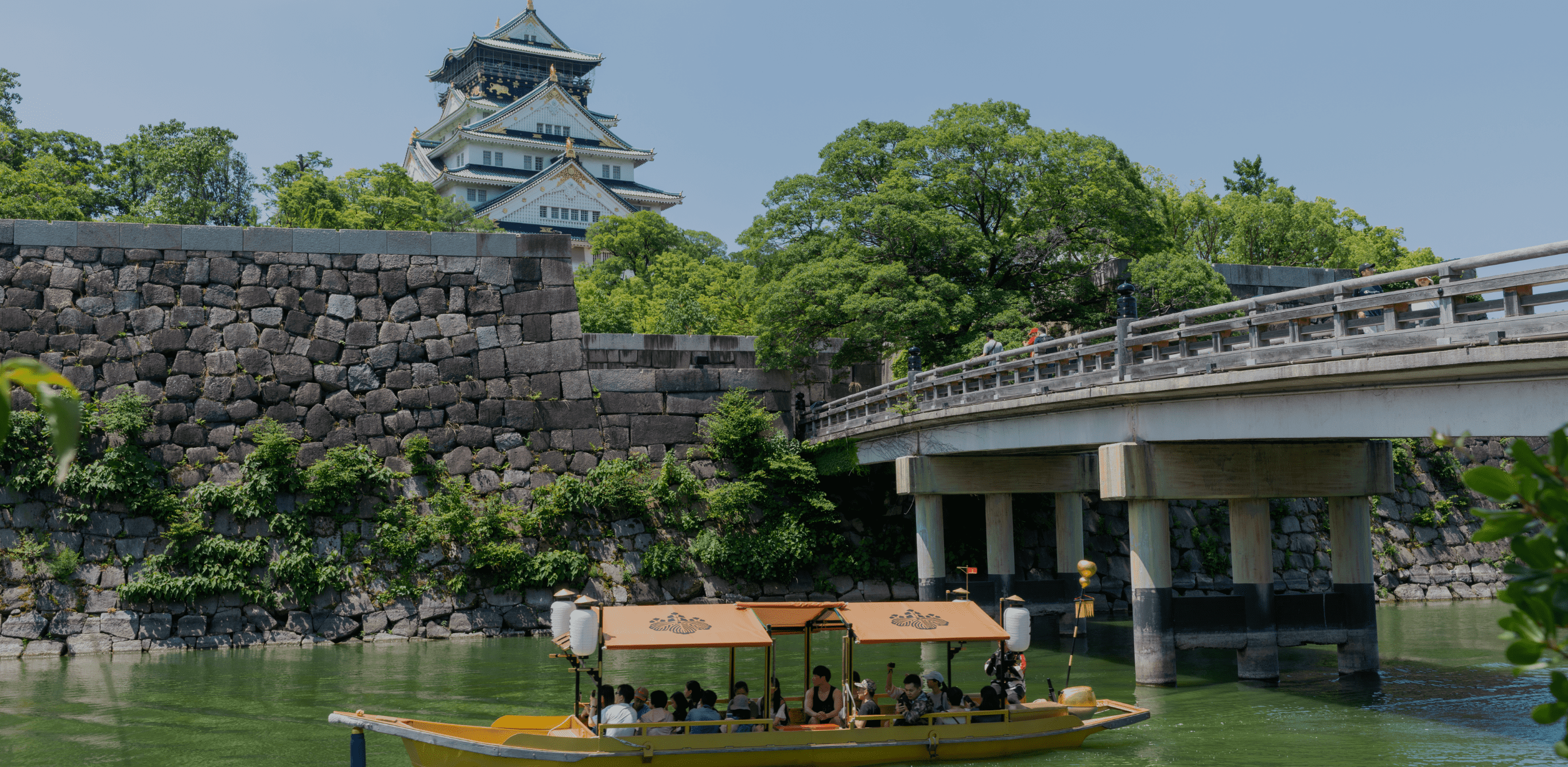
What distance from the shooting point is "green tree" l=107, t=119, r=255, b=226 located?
42.6 m

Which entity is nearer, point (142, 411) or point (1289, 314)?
point (1289, 314)

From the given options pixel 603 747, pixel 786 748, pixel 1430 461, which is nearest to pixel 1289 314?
pixel 786 748

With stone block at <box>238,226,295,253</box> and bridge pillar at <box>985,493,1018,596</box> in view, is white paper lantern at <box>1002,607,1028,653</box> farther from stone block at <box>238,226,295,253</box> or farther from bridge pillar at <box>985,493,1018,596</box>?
stone block at <box>238,226,295,253</box>

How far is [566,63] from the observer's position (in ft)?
285

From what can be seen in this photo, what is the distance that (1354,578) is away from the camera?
20.5 m

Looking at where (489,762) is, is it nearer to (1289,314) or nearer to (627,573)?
(1289,314)

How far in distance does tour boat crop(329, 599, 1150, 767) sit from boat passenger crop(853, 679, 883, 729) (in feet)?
0.32

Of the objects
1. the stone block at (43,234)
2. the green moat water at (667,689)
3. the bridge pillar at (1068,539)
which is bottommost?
the green moat water at (667,689)

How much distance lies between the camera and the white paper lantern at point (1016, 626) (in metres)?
16.5

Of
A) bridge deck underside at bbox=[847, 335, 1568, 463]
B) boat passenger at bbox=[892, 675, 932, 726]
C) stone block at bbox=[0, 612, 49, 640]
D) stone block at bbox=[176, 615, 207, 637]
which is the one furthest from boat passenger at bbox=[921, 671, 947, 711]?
stone block at bbox=[0, 612, 49, 640]

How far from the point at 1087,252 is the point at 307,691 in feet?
75.4

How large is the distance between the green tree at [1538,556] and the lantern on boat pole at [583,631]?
12.1 metres

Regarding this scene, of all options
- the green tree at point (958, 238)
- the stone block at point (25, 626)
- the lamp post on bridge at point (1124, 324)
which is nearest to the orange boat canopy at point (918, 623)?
the lamp post on bridge at point (1124, 324)

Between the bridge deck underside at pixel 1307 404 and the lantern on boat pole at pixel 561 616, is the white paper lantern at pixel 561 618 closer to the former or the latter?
the lantern on boat pole at pixel 561 616
